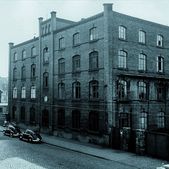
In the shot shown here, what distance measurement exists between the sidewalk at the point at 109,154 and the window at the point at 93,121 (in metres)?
1.88

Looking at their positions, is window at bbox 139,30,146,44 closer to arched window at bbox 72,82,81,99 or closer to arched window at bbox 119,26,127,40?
arched window at bbox 119,26,127,40

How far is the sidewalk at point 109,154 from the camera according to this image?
21.5 metres

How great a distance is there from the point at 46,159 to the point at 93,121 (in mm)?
9029

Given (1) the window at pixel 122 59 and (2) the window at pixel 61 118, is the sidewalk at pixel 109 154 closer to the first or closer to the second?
(2) the window at pixel 61 118

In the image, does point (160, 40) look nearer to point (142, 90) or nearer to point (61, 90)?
point (142, 90)

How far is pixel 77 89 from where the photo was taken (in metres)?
32.6

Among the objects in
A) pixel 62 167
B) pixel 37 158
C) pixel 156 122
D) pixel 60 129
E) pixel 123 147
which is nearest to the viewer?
pixel 62 167

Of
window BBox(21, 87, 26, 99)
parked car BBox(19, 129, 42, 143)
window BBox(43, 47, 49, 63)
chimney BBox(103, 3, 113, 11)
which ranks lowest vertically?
parked car BBox(19, 129, 42, 143)

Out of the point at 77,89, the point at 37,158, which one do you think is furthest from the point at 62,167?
the point at 77,89

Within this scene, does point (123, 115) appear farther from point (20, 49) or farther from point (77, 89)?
point (20, 49)

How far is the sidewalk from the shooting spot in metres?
21.5

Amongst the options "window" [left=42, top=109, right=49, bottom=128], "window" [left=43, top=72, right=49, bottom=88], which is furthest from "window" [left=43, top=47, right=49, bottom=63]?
"window" [left=42, top=109, right=49, bottom=128]

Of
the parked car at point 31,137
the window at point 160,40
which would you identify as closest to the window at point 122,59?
the window at point 160,40

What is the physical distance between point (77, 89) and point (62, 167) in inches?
543
